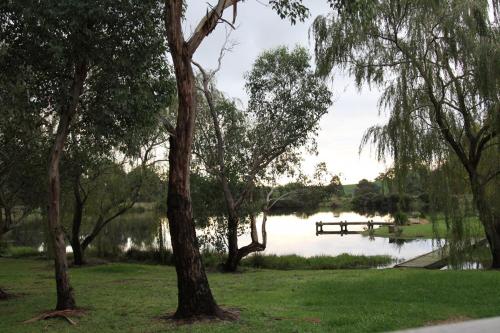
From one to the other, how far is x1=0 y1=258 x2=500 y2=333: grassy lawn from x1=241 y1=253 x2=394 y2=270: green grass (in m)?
8.03

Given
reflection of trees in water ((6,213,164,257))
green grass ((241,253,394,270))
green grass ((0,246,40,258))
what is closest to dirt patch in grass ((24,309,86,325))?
green grass ((241,253,394,270))

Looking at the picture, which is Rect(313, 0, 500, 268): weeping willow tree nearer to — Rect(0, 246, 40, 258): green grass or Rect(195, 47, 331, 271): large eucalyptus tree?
Rect(195, 47, 331, 271): large eucalyptus tree

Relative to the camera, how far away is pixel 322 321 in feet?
26.5

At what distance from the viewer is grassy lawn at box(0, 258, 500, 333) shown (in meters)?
8.00

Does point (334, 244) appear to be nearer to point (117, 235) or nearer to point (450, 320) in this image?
point (117, 235)

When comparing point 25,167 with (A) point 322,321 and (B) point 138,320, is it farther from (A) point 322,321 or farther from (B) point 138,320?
(A) point 322,321

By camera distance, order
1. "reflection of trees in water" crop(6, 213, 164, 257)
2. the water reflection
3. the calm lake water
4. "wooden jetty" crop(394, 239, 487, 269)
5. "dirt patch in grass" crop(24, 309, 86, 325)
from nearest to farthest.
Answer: "dirt patch in grass" crop(24, 309, 86, 325) → "wooden jetty" crop(394, 239, 487, 269) → "reflection of trees in water" crop(6, 213, 164, 257) → the calm lake water → the water reflection

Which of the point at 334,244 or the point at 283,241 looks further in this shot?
the point at 283,241

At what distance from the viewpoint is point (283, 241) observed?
37.4 metres

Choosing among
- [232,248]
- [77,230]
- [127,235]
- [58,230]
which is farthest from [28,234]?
[58,230]

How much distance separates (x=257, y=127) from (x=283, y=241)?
672 inches

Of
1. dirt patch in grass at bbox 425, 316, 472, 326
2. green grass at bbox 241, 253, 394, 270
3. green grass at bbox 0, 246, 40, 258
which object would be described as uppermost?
green grass at bbox 0, 246, 40, 258

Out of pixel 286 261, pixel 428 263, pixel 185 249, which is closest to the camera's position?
pixel 185 249

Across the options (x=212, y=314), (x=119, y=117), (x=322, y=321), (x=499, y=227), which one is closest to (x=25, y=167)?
(x=119, y=117)
